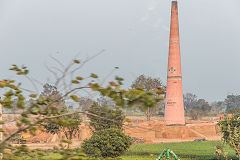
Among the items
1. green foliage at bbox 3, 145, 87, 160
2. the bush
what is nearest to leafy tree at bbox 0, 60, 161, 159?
green foliage at bbox 3, 145, 87, 160

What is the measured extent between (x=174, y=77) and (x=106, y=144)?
2308 cm

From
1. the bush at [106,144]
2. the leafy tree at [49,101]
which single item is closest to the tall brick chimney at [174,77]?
the bush at [106,144]

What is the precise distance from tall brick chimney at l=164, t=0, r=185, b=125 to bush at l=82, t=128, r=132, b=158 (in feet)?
74.0

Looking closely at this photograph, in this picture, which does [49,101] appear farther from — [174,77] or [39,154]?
[174,77]

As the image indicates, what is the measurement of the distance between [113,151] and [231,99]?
7895 centimetres

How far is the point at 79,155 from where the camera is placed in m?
3.31

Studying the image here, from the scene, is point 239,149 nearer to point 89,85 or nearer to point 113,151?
point 113,151

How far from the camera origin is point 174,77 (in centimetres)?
4034

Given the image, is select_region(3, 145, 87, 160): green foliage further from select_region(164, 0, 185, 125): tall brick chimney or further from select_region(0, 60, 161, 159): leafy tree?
select_region(164, 0, 185, 125): tall brick chimney

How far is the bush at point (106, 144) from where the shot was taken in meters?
18.4

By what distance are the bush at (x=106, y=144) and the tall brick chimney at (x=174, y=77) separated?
74.0 ft

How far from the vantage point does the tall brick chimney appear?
40531mm

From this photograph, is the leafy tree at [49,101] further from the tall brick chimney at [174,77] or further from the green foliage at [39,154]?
the tall brick chimney at [174,77]

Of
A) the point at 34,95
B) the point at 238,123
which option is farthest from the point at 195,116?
the point at 34,95
